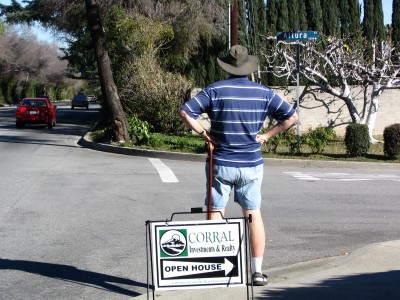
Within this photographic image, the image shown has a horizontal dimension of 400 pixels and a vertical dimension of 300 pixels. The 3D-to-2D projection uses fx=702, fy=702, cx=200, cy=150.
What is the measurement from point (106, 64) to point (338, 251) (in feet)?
57.3

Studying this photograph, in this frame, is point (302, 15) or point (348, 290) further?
point (302, 15)

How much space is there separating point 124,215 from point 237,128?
4.91 meters

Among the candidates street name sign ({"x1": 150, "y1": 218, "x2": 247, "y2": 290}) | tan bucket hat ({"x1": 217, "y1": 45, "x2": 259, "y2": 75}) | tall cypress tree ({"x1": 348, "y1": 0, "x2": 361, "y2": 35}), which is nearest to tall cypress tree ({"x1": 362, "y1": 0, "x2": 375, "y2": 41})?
tall cypress tree ({"x1": 348, "y1": 0, "x2": 361, "y2": 35})

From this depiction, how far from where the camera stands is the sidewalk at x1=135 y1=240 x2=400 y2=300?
234 inches

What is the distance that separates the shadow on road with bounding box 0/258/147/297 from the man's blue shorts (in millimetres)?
1220

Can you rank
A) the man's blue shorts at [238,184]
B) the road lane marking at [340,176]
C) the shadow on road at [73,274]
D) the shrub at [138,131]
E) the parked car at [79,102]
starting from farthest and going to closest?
the parked car at [79,102], the shrub at [138,131], the road lane marking at [340,176], the shadow on road at [73,274], the man's blue shorts at [238,184]

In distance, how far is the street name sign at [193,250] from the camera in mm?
5262

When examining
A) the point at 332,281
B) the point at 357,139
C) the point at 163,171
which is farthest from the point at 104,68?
the point at 332,281

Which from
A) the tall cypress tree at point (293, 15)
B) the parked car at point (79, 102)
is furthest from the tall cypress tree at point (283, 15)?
the parked car at point (79, 102)

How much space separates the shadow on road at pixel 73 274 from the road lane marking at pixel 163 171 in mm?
7180

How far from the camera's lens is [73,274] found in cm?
709

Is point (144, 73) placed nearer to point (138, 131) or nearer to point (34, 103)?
point (138, 131)

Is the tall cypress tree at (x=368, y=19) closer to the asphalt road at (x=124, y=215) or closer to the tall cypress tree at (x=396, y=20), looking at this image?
the tall cypress tree at (x=396, y=20)

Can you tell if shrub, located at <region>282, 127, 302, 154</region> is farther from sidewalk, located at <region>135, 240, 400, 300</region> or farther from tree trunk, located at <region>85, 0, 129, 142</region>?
sidewalk, located at <region>135, 240, 400, 300</region>
